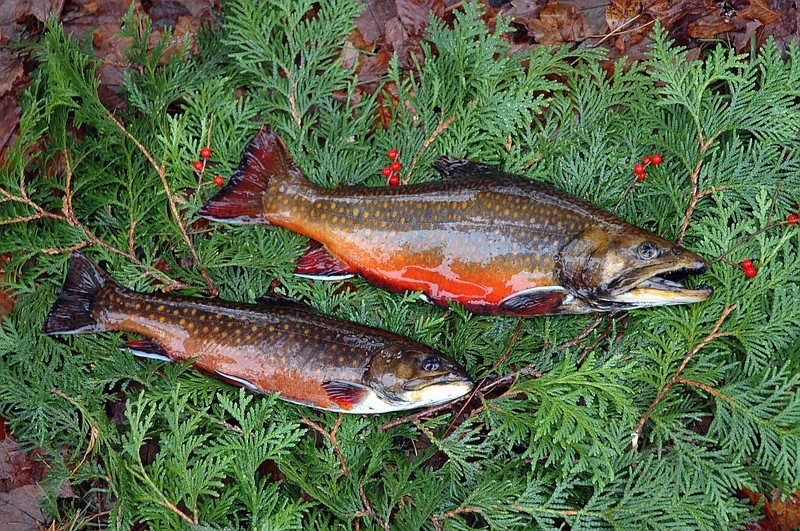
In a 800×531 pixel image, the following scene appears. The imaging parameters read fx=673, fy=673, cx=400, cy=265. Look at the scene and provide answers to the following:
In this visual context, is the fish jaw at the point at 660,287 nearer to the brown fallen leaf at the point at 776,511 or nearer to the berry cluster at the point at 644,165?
the berry cluster at the point at 644,165

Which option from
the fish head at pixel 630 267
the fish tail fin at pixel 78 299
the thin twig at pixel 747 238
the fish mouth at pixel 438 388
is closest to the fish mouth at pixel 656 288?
the fish head at pixel 630 267

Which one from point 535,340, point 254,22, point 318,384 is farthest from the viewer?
point 254,22

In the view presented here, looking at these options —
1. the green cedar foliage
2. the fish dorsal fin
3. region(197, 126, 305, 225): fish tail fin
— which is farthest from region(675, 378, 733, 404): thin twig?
region(197, 126, 305, 225): fish tail fin

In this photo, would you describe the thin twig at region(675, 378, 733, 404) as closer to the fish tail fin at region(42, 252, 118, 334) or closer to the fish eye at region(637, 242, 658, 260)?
the fish eye at region(637, 242, 658, 260)

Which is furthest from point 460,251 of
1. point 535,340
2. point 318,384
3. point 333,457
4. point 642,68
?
point 642,68

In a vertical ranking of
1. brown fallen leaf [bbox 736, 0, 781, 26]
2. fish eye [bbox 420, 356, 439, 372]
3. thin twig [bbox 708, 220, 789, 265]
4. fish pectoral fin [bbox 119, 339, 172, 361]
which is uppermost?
brown fallen leaf [bbox 736, 0, 781, 26]

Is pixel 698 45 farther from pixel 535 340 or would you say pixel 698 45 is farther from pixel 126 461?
pixel 126 461

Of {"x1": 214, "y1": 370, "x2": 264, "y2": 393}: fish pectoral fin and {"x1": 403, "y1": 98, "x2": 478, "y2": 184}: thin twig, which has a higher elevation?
{"x1": 403, "y1": 98, "x2": 478, "y2": 184}: thin twig
